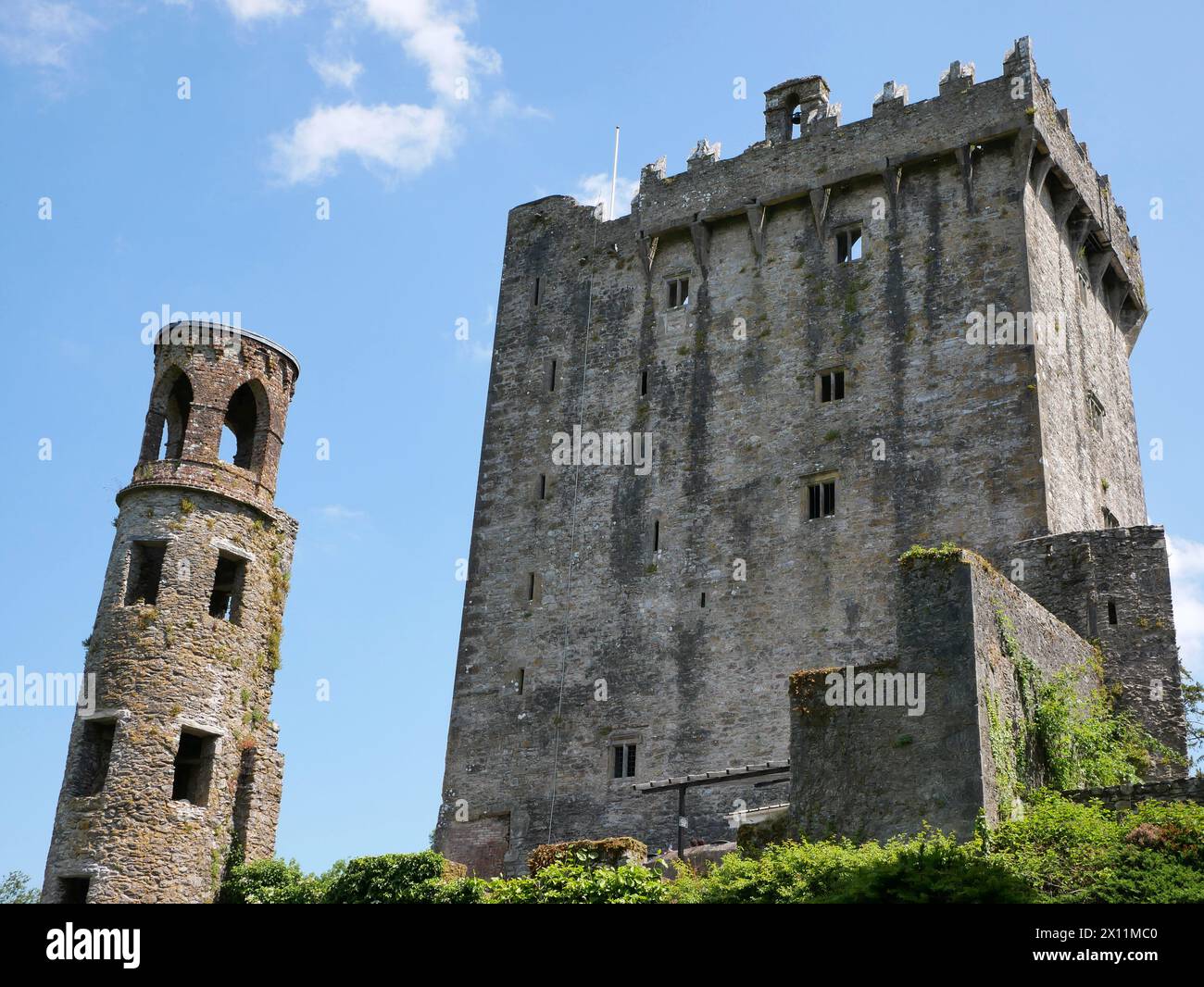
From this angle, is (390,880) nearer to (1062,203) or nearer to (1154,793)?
(1154,793)

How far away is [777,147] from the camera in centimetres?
4053

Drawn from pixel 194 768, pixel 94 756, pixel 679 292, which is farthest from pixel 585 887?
pixel 679 292

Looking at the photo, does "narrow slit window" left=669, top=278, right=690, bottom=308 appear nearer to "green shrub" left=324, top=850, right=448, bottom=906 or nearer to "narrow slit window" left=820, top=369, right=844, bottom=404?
"narrow slit window" left=820, top=369, right=844, bottom=404

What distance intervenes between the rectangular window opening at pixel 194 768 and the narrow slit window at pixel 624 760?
8.81m

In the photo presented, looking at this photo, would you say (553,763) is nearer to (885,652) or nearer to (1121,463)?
(885,652)

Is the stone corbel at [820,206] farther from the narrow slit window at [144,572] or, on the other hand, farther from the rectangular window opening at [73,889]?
the rectangular window opening at [73,889]

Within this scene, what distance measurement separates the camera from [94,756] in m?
32.6

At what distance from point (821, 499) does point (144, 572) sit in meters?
14.8

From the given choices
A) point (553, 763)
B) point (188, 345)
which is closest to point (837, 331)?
point (553, 763)

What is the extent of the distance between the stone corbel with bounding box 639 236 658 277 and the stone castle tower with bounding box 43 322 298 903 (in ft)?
31.4

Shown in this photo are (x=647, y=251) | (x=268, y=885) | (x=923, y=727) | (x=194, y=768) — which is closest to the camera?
(x=923, y=727)

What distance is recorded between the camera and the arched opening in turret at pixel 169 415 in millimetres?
36344

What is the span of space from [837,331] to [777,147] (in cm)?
565

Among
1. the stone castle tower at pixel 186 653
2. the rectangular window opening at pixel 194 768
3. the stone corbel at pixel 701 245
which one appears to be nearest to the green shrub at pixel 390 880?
the stone castle tower at pixel 186 653
